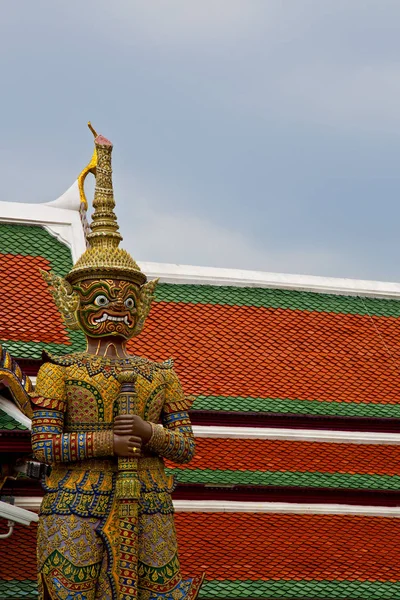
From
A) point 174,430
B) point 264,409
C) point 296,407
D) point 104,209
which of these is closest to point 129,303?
point 104,209

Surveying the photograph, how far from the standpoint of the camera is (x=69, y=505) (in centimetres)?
826

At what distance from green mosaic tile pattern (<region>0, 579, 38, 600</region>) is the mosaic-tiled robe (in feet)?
4.78

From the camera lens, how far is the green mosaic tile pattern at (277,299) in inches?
553

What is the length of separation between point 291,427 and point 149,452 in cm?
445

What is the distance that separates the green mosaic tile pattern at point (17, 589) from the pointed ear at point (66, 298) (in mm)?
2206

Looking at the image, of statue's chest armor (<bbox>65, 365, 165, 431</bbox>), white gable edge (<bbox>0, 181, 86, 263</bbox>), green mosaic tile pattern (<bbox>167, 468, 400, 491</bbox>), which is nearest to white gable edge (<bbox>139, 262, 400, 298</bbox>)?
white gable edge (<bbox>0, 181, 86, 263</bbox>)

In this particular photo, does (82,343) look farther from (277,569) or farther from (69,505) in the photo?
(69,505)

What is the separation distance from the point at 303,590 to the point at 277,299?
4.50 m

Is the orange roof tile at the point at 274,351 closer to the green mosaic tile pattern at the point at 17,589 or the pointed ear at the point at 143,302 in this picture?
the green mosaic tile pattern at the point at 17,589

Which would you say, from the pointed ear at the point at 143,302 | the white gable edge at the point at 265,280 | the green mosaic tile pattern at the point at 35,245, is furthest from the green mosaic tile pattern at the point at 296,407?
the pointed ear at the point at 143,302

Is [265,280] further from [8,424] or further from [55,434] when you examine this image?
[55,434]

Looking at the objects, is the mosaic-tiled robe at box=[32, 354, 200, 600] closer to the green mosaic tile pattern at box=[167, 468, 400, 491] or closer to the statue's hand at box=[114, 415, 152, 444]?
the statue's hand at box=[114, 415, 152, 444]

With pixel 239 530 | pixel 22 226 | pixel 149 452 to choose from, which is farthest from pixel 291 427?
pixel 149 452

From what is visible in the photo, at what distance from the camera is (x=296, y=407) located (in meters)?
12.9
